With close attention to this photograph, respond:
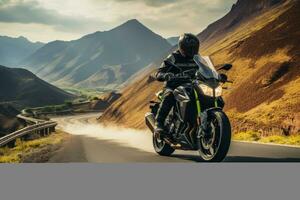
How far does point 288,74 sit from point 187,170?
18.7 m

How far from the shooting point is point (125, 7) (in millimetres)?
24969

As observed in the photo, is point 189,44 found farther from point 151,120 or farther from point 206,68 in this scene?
point 151,120

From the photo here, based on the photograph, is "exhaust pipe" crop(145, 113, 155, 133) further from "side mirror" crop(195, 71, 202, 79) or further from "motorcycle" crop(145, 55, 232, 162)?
"side mirror" crop(195, 71, 202, 79)

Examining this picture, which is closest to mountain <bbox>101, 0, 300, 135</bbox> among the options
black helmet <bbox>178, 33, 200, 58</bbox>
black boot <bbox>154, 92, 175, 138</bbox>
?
black boot <bbox>154, 92, 175, 138</bbox>

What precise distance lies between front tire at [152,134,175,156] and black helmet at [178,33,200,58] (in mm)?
3089

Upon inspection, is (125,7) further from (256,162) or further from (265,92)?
(256,162)

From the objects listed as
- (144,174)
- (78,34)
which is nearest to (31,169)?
(144,174)

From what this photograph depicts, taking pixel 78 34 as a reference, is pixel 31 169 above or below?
below

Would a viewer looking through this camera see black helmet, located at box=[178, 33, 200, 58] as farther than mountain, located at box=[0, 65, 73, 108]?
No

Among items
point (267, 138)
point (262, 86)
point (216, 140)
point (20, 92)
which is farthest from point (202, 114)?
point (20, 92)

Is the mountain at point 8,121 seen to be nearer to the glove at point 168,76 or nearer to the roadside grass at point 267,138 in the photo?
the roadside grass at point 267,138

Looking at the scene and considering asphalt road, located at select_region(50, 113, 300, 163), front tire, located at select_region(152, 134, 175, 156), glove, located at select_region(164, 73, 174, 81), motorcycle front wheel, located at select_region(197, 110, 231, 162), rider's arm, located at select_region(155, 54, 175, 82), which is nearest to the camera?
motorcycle front wheel, located at select_region(197, 110, 231, 162)

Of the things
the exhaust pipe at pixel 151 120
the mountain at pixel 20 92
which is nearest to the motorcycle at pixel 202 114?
the exhaust pipe at pixel 151 120

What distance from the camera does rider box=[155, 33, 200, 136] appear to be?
13953 millimetres
